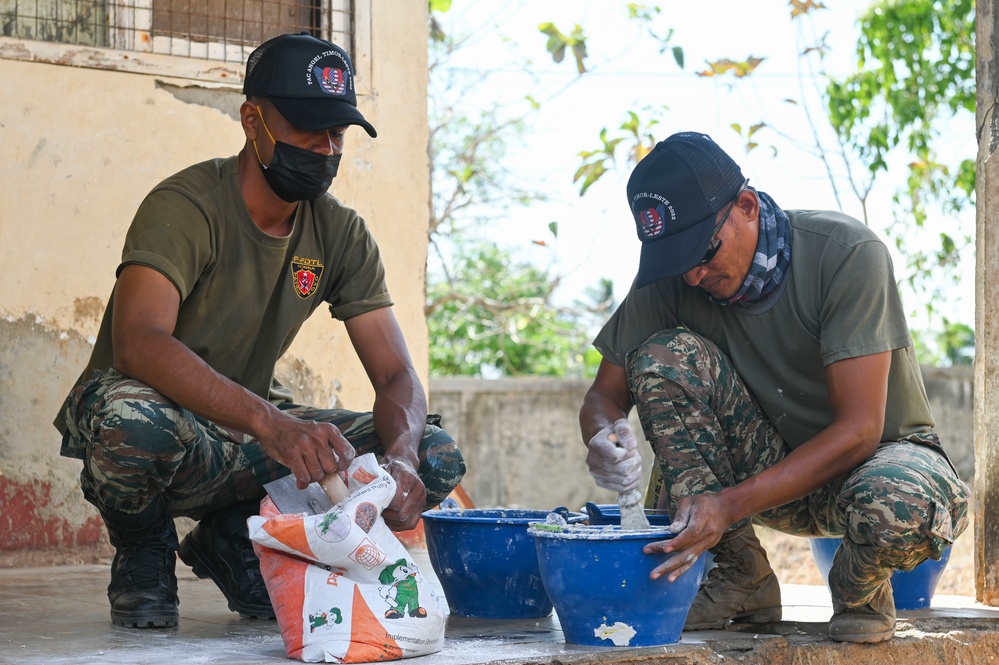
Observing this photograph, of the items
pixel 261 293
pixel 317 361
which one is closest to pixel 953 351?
pixel 317 361

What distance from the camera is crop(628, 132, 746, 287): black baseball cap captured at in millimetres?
2775

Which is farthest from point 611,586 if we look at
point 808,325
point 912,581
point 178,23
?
point 178,23

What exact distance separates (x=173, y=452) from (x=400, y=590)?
0.69m

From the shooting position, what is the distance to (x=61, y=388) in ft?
13.7

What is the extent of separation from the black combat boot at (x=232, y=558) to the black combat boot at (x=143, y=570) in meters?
0.15

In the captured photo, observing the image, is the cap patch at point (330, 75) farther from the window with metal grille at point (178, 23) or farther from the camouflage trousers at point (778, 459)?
the window with metal grille at point (178, 23)

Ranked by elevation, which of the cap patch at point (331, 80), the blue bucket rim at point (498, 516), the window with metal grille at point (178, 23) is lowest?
the blue bucket rim at point (498, 516)

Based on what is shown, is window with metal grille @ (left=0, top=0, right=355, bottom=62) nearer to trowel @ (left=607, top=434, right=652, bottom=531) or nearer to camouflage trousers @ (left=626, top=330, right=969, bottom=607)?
camouflage trousers @ (left=626, top=330, right=969, bottom=607)

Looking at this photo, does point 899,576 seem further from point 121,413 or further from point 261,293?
point 121,413

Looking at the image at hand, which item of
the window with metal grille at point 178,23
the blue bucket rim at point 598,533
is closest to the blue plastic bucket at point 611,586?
the blue bucket rim at point 598,533

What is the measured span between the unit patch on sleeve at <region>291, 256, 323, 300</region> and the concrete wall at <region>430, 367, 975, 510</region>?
6.74 meters

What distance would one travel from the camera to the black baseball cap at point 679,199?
9.11 feet

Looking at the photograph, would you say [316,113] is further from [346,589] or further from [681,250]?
[346,589]

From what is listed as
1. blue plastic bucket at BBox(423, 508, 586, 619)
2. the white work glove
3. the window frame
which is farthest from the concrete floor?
the window frame
